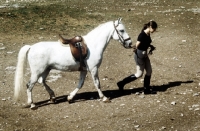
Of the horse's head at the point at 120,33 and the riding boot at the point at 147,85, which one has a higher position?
the horse's head at the point at 120,33

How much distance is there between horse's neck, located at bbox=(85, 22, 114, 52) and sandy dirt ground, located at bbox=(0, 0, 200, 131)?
1680mm

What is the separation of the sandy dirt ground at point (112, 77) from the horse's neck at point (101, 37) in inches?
66.1

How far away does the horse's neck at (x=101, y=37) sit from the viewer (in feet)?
34.3

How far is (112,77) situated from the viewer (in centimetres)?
1330

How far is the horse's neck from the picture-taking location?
10453mm

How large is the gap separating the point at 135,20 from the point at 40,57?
41.5ft

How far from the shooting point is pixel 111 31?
1051 cm

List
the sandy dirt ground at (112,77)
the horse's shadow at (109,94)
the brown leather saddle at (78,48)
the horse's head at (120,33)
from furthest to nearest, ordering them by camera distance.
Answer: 1. the horse's shadow at (109,94)
2. the horse's head at (120,33)
3. the brown leather saddle at (78,48)
4. the sandy dirt ground at (112,77)

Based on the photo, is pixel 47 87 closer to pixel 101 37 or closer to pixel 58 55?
pixel 58 55

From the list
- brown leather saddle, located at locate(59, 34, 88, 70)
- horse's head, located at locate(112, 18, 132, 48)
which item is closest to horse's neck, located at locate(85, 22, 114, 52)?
horse's head, located at locate(112, 18, 132, 48)

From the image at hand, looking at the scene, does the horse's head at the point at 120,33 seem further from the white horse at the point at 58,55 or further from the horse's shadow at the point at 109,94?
the horse's shadow at the point at 109,94

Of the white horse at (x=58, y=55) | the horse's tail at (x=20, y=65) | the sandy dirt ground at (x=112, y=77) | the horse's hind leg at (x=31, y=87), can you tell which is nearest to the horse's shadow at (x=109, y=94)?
the sandy dirt ground at (x=112, y=77)

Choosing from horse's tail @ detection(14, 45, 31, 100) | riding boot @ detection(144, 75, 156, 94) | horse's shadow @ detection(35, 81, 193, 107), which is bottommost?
horse's shadow @ detection(35, 81, 193, 107)

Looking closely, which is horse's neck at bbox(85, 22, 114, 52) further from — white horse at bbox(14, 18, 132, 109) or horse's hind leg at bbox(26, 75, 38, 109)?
horse's hind leg at bbox(26, 75, 38, 109)
